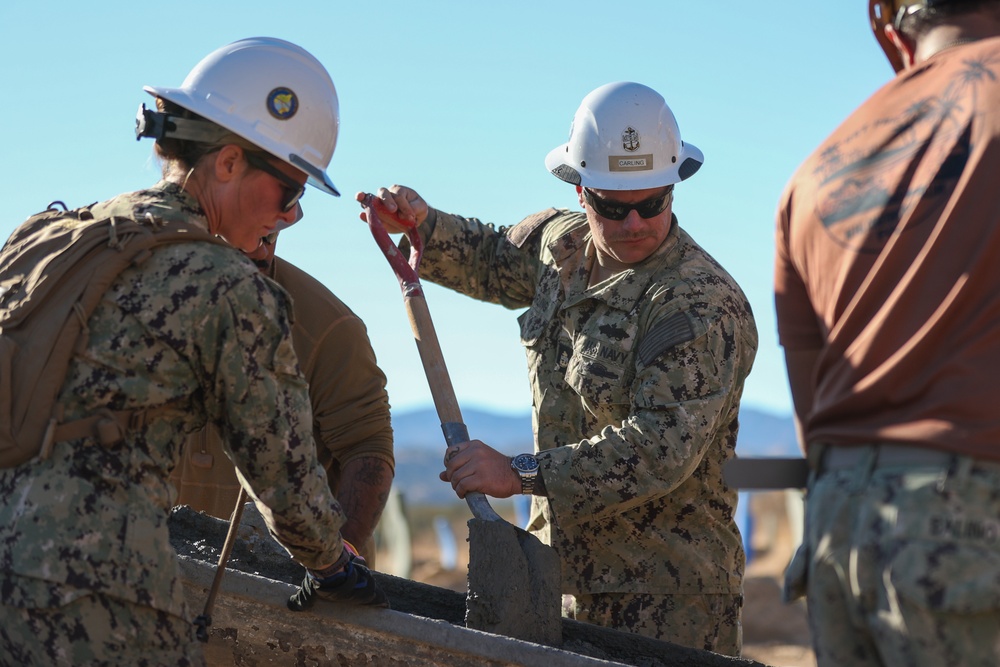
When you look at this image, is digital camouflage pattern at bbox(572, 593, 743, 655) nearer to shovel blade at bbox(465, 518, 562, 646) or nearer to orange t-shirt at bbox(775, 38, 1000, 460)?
shovel blade at bbox(465, 518, 562, 646)

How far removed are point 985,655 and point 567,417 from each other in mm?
2469

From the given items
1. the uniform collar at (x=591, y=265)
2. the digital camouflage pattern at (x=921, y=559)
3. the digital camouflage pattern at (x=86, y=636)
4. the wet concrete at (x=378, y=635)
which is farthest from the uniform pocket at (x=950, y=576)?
the uniform collar at (x=591, y=265)

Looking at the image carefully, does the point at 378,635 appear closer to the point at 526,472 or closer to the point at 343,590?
the point at 343,590

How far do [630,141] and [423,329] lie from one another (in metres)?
1.07

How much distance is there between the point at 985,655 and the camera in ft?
8.23

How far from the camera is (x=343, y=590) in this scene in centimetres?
375

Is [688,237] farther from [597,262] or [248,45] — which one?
[248,45]

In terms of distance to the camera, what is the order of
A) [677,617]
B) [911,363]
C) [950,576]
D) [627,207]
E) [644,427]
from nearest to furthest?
[950,576]
[911,363]
[644,427]
[677,617]
[627,207]

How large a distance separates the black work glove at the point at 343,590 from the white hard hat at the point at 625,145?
1757 mm

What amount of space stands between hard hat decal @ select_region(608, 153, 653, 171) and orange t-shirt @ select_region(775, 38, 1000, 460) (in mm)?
1968

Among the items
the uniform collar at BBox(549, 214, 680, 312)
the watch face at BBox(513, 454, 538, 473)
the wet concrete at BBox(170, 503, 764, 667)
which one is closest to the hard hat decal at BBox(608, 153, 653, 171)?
the uniform collar at BBox(549, 214, 680, 312)

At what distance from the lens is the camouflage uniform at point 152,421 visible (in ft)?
9.64

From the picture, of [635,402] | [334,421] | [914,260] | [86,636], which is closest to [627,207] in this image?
[635,402]

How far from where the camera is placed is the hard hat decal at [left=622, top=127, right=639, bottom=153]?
490 centimetres
